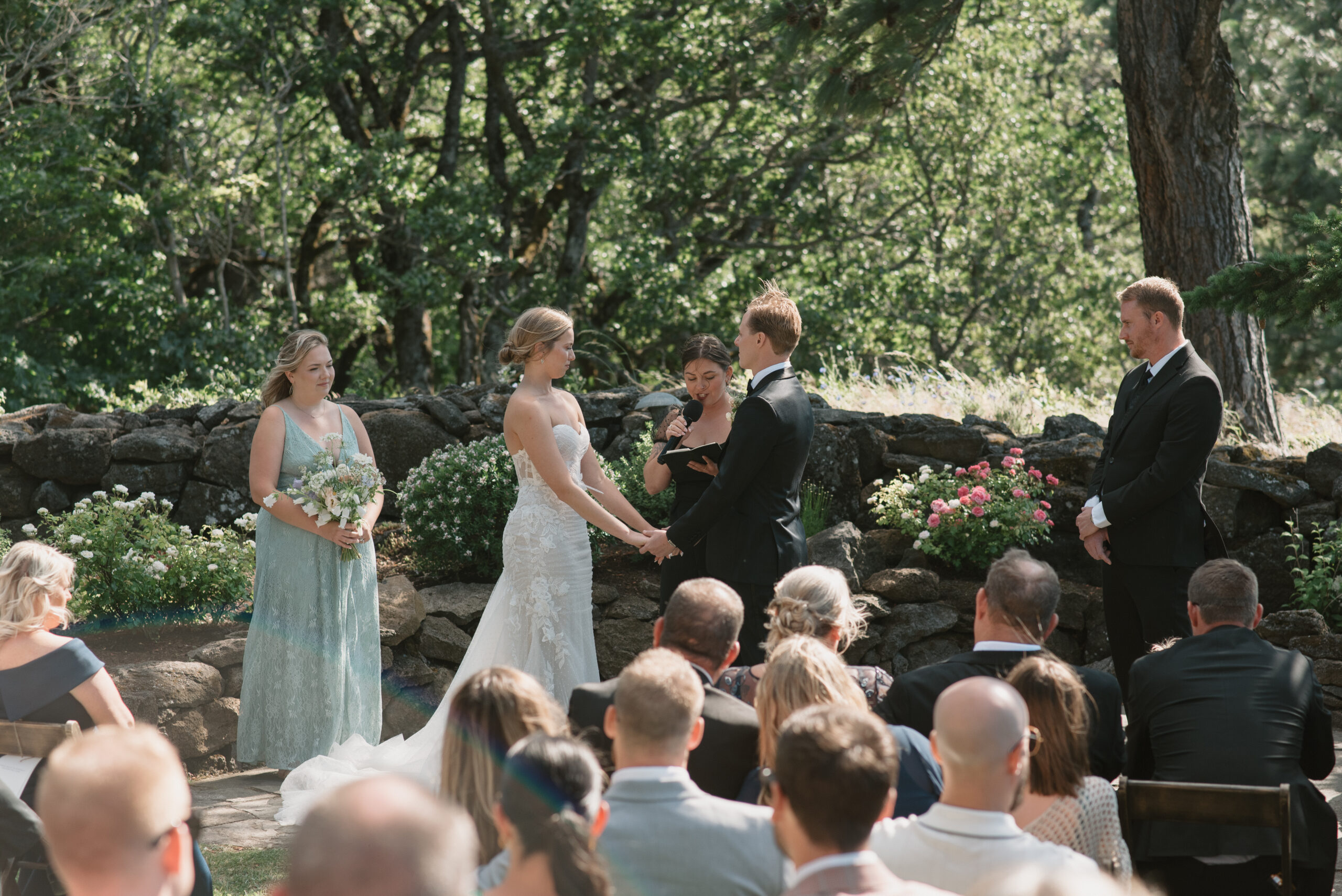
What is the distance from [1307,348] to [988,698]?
63.8 feet

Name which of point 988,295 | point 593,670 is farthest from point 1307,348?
point 593,670

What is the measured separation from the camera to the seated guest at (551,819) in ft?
5.98

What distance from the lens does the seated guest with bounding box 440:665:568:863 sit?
237cm

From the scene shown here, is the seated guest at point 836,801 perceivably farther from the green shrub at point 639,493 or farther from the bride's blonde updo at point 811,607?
the green shrub at point 639,493

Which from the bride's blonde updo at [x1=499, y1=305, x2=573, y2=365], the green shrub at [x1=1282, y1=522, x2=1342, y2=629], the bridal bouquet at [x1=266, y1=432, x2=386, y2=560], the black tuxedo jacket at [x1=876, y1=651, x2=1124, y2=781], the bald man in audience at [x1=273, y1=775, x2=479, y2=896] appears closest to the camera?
the bald man in audience at [x1=273, y1=775, x2=479, y2=896]

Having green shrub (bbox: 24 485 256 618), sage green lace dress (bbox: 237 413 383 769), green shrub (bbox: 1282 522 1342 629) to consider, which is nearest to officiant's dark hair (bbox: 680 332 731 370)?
sage green lace dress (bbox: 237 413 383 769)

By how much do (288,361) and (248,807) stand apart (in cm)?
195

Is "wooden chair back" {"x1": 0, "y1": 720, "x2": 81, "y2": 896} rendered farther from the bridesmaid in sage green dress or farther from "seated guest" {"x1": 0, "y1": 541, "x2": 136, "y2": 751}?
the bridesmaid in sage green dress

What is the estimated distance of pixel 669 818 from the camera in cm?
224

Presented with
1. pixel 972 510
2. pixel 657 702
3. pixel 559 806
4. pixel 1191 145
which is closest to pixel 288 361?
pixel 657 702

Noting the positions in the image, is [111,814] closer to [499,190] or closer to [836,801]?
[836,801]

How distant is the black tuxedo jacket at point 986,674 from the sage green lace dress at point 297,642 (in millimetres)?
2973

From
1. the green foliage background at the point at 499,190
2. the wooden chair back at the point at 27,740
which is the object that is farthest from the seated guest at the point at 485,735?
the green foliage background at the point at 499,190

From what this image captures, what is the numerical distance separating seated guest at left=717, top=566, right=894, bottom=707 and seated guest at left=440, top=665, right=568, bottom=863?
36.9 inches
